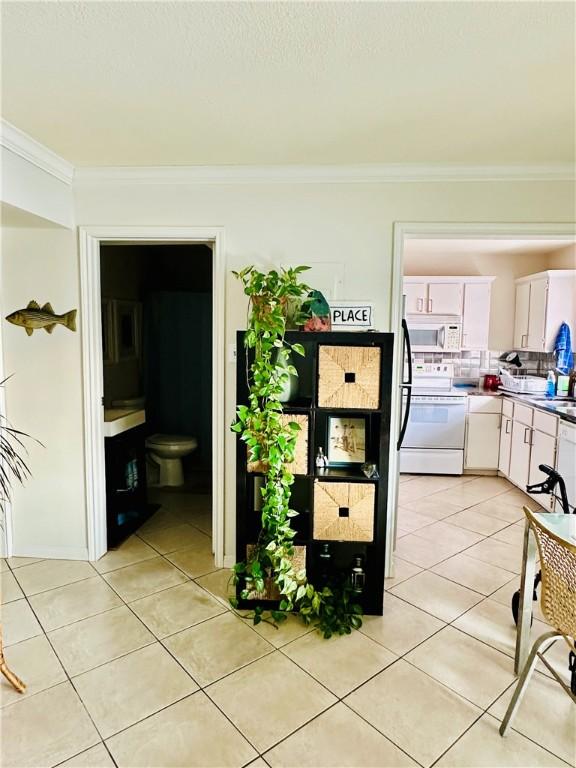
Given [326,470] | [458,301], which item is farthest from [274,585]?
[458,301]

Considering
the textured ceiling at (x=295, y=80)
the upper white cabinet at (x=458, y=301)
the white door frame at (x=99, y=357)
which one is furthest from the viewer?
the upper white cabinet at (x=458, y=301)

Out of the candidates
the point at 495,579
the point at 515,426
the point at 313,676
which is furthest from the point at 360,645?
the point at 515,426

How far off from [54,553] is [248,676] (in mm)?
1716

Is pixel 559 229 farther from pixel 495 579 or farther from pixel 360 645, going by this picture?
pixel 360 645

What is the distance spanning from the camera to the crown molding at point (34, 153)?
2.27 meters

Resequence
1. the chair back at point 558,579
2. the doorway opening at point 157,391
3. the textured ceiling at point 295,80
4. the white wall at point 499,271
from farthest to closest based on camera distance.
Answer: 1. the white wall at point 499,271
2. the doorway opening at point 157,391
3. the chair back at point 558,579
4. the textured ceiling at point 295,80

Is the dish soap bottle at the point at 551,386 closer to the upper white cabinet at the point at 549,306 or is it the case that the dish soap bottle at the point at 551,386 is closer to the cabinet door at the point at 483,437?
the upper white cabinet at the point at 549,306

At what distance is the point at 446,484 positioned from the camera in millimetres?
4801

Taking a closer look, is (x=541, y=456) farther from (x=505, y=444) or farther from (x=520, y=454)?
(x=505, y=444)

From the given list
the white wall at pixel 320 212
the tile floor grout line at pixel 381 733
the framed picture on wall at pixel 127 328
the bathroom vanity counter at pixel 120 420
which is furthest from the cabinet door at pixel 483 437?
the tile floor grout line at pixel 381 733

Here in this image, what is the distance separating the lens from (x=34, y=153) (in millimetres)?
2471

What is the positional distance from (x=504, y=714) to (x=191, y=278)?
4404 mm

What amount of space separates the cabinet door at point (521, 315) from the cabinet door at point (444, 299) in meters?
0.68

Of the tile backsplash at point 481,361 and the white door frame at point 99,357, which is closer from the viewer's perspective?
the white door frame at point 99,357
